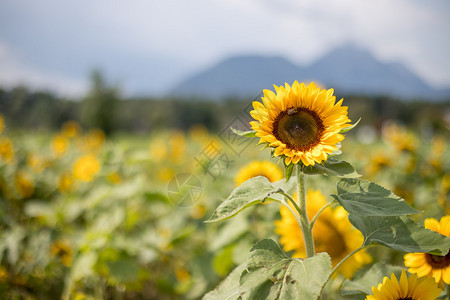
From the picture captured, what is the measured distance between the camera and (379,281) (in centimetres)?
101

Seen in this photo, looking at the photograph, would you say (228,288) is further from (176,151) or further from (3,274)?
(176,151)

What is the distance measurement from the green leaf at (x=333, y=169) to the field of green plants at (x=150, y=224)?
9.5 inches

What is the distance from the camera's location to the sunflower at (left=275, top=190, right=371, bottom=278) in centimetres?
129

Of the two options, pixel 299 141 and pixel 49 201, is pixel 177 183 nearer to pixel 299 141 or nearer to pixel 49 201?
pixel 49 201

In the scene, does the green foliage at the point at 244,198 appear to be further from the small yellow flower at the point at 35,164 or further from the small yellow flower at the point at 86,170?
the small yellow flower at the point at 35,164

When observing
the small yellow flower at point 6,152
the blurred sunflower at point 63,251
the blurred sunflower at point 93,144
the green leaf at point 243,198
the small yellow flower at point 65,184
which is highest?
the green leaf at point 243,198

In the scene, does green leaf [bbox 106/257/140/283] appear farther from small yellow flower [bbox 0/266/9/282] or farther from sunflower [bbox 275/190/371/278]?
sunflower [bbox 275/190/371/278]

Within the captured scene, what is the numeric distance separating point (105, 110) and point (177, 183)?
108ft

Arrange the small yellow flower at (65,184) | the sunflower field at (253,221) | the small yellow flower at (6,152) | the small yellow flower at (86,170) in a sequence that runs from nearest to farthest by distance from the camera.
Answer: the sunflower field at (253,221) < the small yellow flower at (86,170) < the small yellow flower at (65,184) < the small yellow flower at (6,152)

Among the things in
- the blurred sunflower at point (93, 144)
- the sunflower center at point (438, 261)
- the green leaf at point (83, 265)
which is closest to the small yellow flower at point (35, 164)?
the blurred sunflower at point (93, 144)

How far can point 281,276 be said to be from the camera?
76 cm

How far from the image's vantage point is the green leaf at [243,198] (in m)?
0.75

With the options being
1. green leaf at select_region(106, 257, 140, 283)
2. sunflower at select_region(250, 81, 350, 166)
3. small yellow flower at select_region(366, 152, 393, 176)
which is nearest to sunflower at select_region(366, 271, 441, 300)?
sunflower at select_region(250, 81, 350, 166)

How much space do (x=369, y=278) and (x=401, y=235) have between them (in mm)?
217
